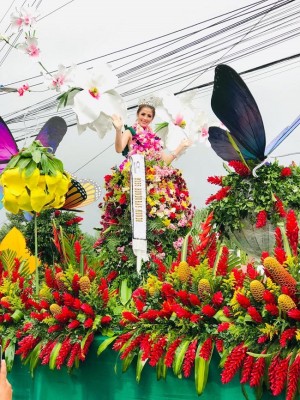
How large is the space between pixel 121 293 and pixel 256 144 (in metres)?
1.47

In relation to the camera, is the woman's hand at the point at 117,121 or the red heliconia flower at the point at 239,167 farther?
the woman's hand at the point at 117,121

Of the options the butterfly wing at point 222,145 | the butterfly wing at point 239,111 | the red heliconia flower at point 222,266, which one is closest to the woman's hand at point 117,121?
the butterfly wing at point 222,145

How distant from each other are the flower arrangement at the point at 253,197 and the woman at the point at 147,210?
4.52 feet

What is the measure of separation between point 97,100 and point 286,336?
2.67m

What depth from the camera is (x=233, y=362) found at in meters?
2.55

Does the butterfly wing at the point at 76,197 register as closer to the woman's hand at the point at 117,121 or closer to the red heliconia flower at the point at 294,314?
the woman's hand at the point at 117,121

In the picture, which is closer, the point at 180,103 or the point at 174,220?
the point at 174,220

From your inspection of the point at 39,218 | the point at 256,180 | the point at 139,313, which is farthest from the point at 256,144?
the point at 39,218

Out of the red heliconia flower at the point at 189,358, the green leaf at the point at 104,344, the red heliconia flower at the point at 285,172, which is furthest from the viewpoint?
the red heliconia flower at the point at 285,172

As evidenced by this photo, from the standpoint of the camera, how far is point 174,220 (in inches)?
206

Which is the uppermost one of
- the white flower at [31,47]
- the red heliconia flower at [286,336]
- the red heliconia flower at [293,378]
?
the white flower at [31,47]

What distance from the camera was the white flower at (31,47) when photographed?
5.18m

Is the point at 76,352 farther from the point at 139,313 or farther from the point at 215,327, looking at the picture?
the point at 215,327

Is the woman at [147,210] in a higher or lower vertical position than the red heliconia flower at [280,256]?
higher
